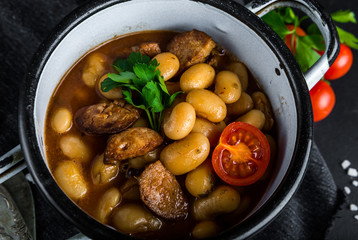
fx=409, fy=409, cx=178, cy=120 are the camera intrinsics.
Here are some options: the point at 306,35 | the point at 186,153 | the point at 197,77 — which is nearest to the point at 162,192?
the point at 186,153

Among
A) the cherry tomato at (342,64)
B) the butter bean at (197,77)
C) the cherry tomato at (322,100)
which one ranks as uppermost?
the butter bean at (197,77)

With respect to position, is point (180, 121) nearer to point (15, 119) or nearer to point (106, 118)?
point (106, 118)

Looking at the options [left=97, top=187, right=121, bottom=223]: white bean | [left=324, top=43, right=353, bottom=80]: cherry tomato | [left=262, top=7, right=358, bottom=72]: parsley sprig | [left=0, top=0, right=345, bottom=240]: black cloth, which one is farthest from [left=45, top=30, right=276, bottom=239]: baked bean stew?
[left=324, top=43, right=353, bottom=80]: cherry tomato

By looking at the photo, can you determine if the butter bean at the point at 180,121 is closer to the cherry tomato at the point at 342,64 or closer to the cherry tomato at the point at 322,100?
the cherry tomato at the point at 322,100

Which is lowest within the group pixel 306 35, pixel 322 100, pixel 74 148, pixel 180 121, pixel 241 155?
pixel 322 100

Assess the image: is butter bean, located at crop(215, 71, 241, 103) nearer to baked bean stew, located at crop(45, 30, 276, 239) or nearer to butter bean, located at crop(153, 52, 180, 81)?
Answer: baked bean stew, located at crop(45, 30, 276, 239)

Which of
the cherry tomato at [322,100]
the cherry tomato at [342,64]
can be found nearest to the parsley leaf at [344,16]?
the cherry tomato at [342,64]

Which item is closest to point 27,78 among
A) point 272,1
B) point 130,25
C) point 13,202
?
point 130,25
